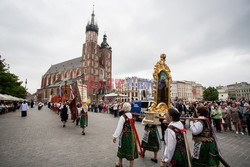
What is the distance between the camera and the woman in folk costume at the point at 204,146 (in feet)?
9.30

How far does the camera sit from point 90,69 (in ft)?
183

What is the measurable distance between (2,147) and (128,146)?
5.17m

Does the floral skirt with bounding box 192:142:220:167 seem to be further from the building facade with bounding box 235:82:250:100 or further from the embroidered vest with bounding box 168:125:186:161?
the building facade with bounding box 235:82:250:100

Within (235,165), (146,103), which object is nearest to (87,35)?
(146,103)

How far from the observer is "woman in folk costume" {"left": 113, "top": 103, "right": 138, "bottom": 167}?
345cm

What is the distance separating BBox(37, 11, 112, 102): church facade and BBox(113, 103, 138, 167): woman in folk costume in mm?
48323

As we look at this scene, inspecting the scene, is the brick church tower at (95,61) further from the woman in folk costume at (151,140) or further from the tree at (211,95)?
the tree at (211,95)

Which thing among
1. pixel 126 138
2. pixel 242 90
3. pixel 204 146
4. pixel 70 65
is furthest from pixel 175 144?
pixel 242 90

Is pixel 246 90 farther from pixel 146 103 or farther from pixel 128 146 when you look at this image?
pixel 128 146

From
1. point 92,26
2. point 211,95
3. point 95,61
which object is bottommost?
point 211,95

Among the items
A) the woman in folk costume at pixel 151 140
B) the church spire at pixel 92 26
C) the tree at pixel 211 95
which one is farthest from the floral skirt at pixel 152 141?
the tree at pixel 211 95

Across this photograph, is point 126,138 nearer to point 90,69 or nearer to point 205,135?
point 205,135

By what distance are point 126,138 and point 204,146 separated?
1781mm

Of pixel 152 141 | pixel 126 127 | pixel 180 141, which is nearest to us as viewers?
pixel 180 141
